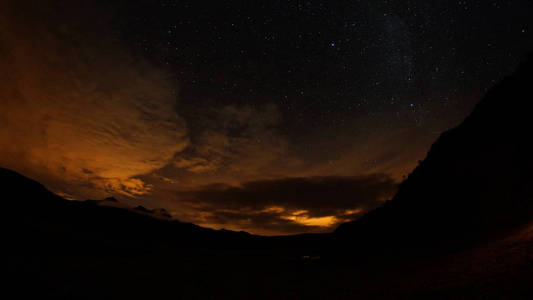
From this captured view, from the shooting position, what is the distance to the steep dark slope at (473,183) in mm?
8945

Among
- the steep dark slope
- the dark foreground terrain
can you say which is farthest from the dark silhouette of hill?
the steep dark slope

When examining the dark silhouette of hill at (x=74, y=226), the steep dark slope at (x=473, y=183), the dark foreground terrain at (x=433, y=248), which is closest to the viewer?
the dark foreground terrain at (x=433, y=248)

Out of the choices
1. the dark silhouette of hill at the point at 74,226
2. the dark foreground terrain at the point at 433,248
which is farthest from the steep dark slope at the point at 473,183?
the dark silhouette of hill at the point at 74,226

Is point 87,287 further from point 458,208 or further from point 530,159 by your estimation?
point 530,159

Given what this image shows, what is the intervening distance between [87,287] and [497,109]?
1935 centimetres

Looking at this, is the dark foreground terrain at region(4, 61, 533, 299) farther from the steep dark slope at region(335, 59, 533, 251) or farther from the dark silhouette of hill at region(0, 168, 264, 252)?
the dark silhouette of hill at region(0, 168, 264, 252)

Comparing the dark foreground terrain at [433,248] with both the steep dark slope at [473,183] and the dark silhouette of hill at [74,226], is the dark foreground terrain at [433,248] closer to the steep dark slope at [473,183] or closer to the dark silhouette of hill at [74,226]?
the steep dark slope at [473,183]

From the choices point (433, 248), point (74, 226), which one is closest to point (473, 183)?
point (433, 248)

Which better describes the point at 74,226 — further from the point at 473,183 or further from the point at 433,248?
the point at 473,183

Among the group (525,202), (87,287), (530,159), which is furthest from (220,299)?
(530,159)

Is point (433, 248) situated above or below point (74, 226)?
below

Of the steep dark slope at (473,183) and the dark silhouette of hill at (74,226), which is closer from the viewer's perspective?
the steep dark slope at (473,183)

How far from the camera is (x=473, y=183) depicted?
431 inches

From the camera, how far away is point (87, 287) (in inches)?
332
